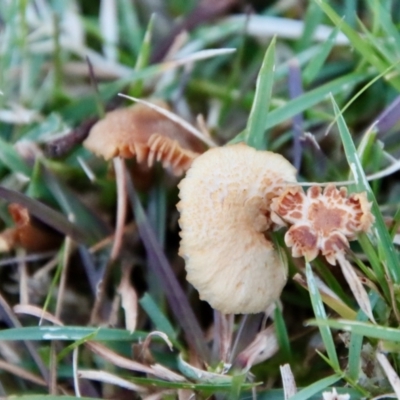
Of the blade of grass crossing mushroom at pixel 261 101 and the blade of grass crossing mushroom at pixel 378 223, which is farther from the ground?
the blade of grass crossing mushroom at pixel 261 101

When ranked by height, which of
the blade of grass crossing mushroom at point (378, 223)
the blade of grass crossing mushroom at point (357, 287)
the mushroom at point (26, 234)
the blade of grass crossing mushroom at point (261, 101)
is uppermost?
the blade of grass crossing mushroom at point (261, 101)

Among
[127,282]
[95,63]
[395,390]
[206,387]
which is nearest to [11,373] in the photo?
[127,282]

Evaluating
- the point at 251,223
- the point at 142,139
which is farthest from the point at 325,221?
the point at 142,139

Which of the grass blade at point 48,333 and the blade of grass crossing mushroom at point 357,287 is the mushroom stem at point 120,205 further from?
the blade of grass crossing mushroom at point 357,287

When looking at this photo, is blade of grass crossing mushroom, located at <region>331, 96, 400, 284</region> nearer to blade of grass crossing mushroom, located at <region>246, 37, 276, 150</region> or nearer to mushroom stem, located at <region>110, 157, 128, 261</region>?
blade of grass crossing mushroom, located at <region>246, 37, 276, 150</region>

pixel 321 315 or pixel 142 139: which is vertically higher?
pixel 142 139

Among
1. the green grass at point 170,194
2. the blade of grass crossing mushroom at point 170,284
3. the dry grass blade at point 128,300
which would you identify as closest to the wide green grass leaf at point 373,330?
the green grass at point 170,194

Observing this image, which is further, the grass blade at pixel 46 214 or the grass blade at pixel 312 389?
the grass blade at pixel 46 214

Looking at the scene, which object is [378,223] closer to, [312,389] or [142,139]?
[312,389]
